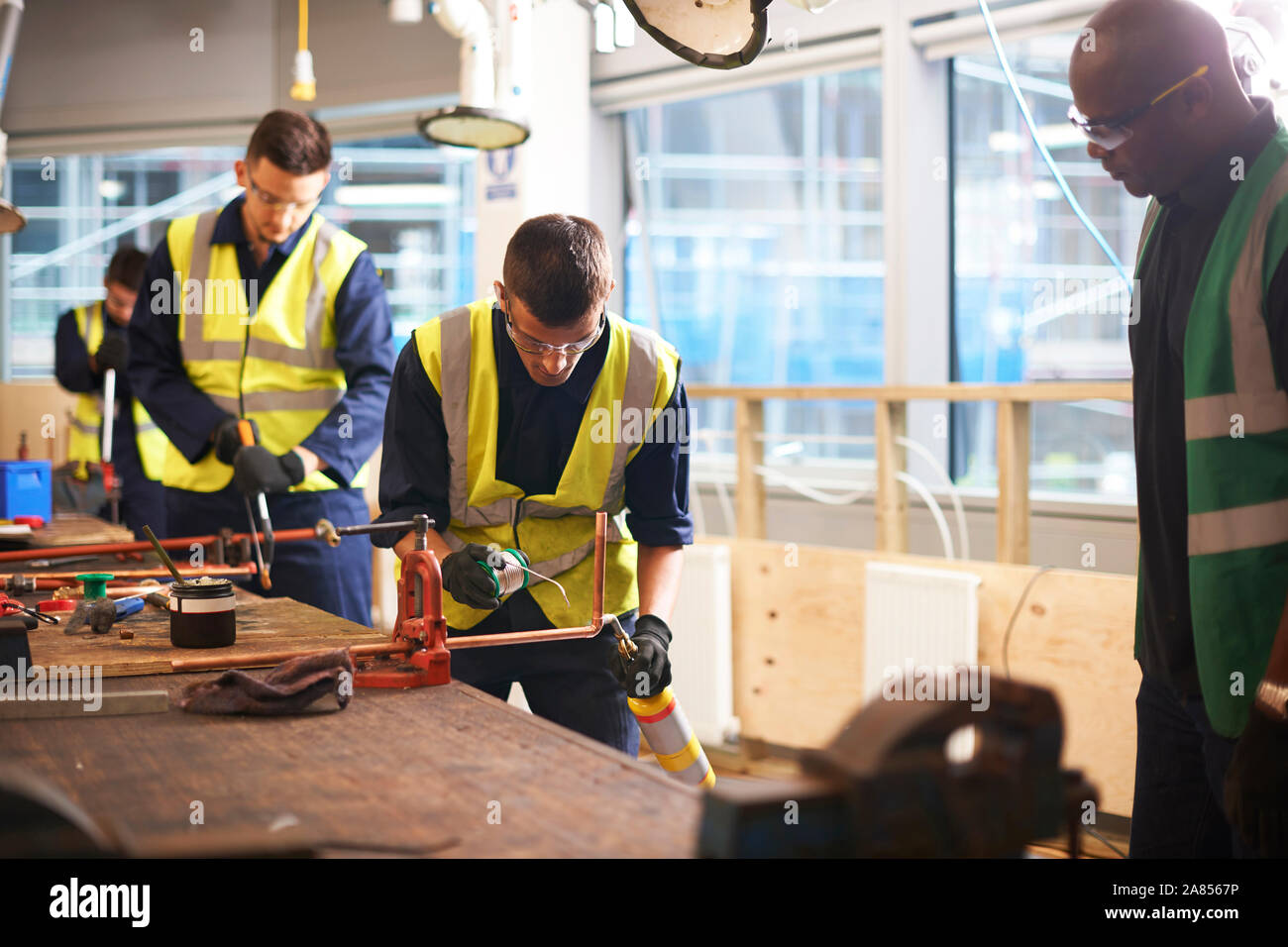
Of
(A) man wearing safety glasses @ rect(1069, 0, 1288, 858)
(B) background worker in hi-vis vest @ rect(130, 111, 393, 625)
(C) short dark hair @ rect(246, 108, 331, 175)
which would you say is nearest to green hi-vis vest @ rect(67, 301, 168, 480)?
(B) background worker in hi-vis vest @ rect(130, 111, 393, 625)

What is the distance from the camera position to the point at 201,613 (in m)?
1.67

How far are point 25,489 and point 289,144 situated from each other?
5.10ft

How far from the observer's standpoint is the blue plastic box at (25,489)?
3.25 m

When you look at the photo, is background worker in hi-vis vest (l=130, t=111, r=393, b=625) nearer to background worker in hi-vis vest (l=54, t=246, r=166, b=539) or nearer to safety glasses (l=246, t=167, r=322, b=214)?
safety glasses (l=246, t=167, r=322, b=214)

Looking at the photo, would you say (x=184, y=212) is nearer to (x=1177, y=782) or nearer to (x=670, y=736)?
(x=670, y=736)

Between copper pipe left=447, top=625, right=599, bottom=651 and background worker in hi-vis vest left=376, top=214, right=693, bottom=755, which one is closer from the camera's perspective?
copper pipe left=447, top=625, right=599, bottom=651

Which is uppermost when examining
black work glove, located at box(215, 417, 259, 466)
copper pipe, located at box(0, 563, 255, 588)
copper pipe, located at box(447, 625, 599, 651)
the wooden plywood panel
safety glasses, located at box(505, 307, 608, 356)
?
safety glasses, located at box(505, 307, 608, 356)

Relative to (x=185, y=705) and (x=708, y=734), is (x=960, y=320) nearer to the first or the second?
(x=708, y=734)

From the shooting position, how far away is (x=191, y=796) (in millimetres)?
1112

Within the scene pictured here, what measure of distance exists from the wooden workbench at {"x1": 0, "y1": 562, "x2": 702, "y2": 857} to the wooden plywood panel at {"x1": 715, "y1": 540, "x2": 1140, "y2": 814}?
2.02 meters

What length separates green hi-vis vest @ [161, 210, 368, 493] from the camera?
8.12ft

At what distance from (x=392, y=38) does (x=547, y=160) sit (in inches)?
38.3

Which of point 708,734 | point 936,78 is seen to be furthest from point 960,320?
point 708,734

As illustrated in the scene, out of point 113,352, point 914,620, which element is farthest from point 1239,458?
point 113,352
